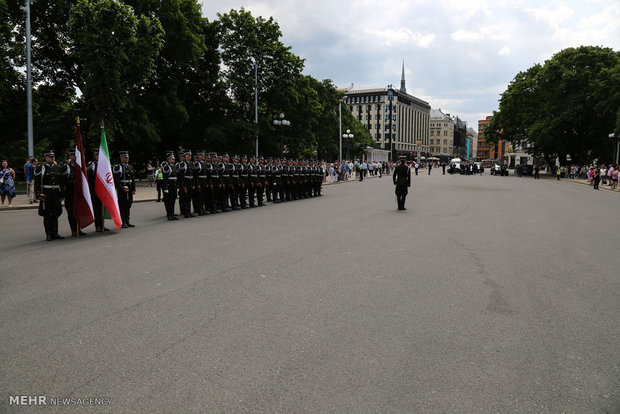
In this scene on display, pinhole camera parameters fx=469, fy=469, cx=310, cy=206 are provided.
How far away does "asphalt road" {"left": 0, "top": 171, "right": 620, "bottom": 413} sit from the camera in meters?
3.39

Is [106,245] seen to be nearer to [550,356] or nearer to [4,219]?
[4,219]

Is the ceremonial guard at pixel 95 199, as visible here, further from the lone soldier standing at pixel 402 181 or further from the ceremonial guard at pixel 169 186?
the lone soldier standing at pixel 402 181

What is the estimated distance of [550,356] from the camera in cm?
406

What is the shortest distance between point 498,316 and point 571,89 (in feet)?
200

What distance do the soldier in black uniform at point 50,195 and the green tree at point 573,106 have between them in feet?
174

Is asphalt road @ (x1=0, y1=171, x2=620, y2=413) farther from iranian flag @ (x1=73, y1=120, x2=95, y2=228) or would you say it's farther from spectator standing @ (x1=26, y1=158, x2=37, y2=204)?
spectator standing @ (x1=26, y1=158, x2=37, y2=204)

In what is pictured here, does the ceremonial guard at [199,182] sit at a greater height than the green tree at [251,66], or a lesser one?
lesser

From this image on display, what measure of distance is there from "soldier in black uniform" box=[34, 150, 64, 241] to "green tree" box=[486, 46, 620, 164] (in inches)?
2089

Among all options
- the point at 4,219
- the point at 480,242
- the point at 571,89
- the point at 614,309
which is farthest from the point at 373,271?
the point at 571,89

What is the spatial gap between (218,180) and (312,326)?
12616 mm

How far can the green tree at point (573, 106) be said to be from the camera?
53.6 meters

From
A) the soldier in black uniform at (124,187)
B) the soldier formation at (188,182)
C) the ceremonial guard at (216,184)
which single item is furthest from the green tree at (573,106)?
the soldier in black uniform at (124,187)

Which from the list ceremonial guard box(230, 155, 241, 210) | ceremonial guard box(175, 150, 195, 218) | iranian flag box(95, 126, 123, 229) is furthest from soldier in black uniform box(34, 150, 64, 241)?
ceremonial guard box(230, 155, 241, 210)

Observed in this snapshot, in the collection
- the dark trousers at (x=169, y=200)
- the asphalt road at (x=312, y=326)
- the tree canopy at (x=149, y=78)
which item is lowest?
the asphalt road at (x=312, y=326)
